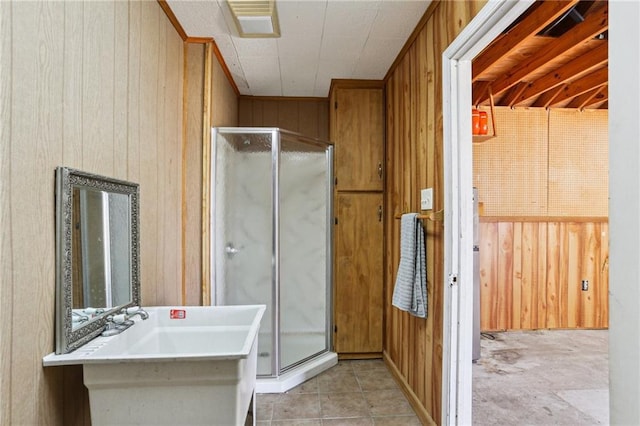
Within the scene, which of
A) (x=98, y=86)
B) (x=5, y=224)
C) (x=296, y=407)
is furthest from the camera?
(x=296, y=407)

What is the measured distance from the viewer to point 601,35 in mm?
2223

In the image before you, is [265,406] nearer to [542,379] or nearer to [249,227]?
[249,227]

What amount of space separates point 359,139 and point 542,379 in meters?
2.31

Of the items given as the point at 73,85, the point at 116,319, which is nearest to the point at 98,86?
the point at 73,85

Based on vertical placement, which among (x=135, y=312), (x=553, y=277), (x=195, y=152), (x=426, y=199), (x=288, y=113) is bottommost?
(x=553, y=277)

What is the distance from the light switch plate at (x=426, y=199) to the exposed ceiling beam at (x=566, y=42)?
1.36 m

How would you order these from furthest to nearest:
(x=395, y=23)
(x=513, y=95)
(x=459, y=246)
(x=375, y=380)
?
(x=513, y=95)
(x=375, y=380)
(x=395, y=23)
(x=459, y=246)

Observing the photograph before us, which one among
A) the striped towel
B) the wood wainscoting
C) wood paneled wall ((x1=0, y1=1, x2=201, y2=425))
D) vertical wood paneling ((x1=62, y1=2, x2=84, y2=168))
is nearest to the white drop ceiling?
wood paneled wall ((x1=0, y1=1, x2=201, y2=425))

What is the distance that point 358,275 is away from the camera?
2.89 metres

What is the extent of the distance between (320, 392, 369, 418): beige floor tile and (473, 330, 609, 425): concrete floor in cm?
68

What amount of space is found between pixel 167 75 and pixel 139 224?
0.91m

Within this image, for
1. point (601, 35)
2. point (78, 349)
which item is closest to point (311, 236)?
point (78, 349)

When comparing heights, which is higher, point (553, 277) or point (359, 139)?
point (359, 139)

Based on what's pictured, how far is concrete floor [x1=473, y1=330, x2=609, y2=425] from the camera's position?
2064 mm
